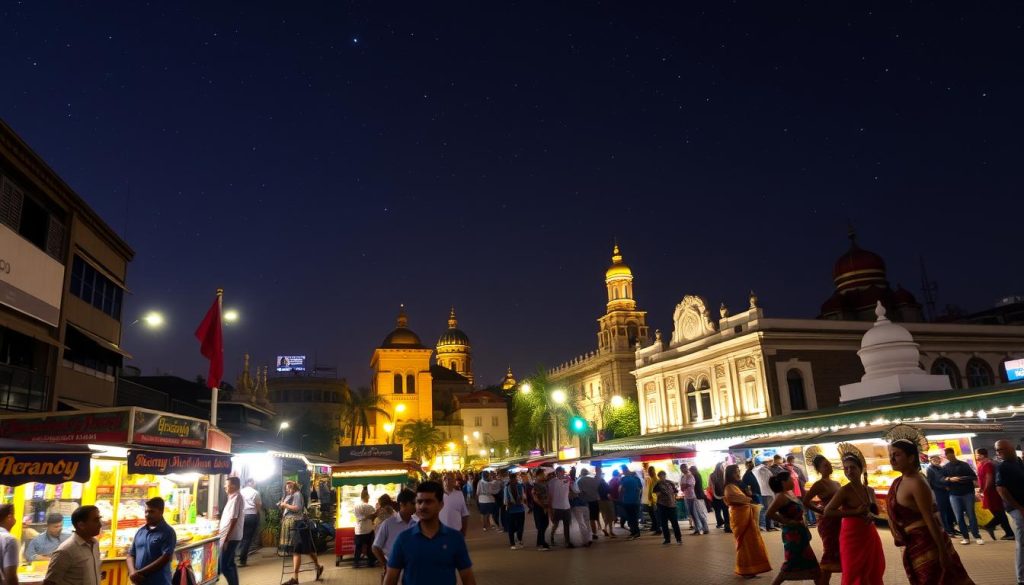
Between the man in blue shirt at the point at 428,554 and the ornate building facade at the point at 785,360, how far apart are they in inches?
1674

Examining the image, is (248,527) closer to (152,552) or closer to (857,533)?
(152,552)

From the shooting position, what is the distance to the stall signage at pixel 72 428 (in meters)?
10.6

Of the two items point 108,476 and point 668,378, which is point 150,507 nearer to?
point 108,476

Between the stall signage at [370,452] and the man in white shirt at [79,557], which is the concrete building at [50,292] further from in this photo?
the man in white shirt at [79,557]

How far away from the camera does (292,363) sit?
88375mm

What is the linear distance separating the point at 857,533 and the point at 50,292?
65.5 feet

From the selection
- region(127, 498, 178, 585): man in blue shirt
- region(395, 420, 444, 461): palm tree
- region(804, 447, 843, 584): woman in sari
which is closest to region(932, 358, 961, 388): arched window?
region(804, 447, 843, 584): woman in sari

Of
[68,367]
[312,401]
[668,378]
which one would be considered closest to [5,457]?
[68,367]

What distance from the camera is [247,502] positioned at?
13.6 metres

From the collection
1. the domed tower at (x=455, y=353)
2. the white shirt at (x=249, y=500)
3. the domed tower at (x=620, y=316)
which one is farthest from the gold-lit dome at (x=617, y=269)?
the white shirt at (x=249, y=500)

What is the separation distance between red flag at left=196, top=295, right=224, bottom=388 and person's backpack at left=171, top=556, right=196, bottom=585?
7974 mm

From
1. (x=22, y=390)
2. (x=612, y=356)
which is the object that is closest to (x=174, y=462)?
(x=22, y=390)

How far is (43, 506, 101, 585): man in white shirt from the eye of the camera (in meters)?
6.62

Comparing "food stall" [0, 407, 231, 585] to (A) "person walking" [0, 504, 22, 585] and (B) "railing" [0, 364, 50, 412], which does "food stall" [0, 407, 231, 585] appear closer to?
(A) "person walking" [0, 504, 22, 585]
